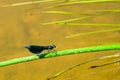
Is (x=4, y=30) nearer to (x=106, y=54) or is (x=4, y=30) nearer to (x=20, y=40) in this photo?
(x=20, y=40)

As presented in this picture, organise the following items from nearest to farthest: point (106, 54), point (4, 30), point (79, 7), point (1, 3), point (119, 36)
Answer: point (106, 54), point (119, 36), point (4, 30), point (79, 7), point (1, 3)

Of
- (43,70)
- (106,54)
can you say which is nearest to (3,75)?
(43,70)

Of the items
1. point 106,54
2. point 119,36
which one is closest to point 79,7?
point 119,36

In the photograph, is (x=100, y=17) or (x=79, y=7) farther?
(x=79, y=7)

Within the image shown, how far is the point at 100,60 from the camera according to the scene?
1529mm

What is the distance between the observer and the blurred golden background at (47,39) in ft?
4.87

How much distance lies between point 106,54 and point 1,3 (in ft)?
3.35

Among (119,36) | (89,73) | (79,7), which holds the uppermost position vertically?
(79,7)

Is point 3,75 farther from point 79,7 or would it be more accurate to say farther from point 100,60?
point 79,7

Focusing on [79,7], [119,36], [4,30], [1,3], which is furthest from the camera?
[1,3]

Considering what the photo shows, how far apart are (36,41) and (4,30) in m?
0.28

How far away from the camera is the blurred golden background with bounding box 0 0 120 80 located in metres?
1.49

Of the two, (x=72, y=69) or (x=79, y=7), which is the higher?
(x=79, y=7)

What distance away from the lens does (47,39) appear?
5.83 feet
